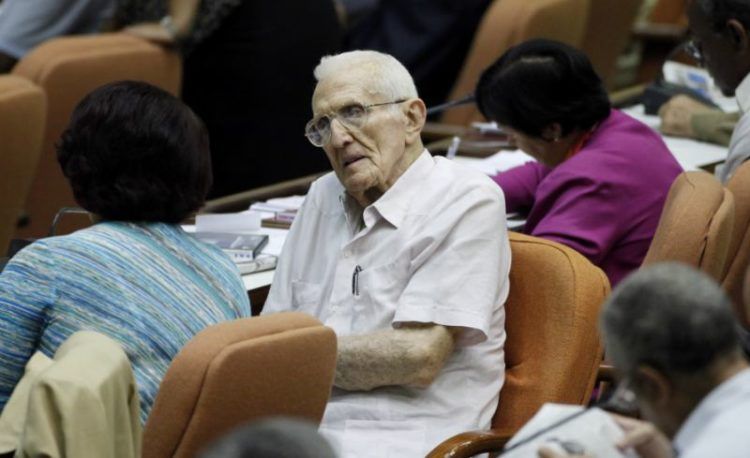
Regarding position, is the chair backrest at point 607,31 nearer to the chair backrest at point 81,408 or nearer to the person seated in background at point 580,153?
the person seated in background at point 580,153

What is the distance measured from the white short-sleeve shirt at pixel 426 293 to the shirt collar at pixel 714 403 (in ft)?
3.05

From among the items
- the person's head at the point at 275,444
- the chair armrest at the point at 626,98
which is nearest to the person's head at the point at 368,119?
the person's head at the point at 275,444

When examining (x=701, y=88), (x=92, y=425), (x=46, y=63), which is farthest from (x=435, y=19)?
(x=92, y=425)

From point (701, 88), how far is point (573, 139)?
1596mm

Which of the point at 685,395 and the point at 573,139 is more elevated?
Answer: the point at 685,395

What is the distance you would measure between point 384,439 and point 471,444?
0.59 feet

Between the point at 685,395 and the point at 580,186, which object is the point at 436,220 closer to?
the point at 580,186

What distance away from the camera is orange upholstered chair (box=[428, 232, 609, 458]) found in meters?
2.61

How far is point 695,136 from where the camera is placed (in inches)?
174

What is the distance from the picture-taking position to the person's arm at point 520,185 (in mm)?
3613

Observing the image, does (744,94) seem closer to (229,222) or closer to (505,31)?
(229,222)

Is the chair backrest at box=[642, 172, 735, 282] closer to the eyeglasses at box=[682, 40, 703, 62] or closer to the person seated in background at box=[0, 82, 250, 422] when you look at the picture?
the person seated in background at box=[0, 82, 250, 422]

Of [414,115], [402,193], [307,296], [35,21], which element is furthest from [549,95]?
[35,21]

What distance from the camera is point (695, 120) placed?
4383 millimetres
